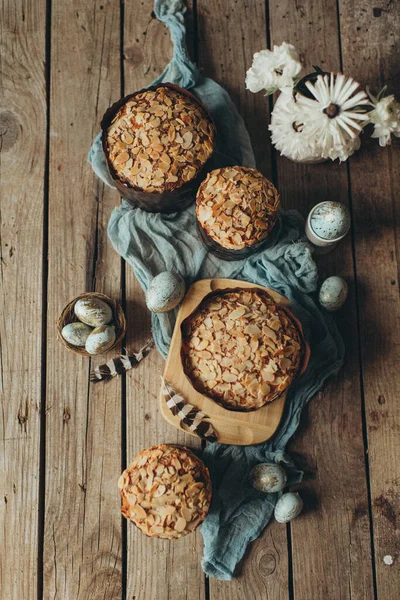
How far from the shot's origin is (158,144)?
3.23 feet

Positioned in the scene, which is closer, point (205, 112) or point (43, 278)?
point (205, 112)

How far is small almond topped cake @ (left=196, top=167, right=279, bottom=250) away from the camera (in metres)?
0.97

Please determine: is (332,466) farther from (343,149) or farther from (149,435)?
(343,149)

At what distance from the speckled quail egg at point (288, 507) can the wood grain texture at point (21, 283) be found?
18.2 inches

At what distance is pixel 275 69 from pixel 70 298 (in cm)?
57

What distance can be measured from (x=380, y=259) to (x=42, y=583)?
910 mm

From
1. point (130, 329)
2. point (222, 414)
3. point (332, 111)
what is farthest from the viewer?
point (130, 329)

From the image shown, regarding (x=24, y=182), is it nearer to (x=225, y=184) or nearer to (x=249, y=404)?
(x=225, y=184)

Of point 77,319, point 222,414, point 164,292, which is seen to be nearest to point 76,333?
point 77,319

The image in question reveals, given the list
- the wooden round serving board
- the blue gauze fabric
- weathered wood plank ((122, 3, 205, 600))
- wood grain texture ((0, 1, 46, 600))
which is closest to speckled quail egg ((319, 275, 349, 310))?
the blue gauze fabric

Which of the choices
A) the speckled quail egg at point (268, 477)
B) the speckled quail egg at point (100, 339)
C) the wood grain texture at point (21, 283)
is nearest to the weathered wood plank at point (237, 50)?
the wood grain texture at point (21, 283)

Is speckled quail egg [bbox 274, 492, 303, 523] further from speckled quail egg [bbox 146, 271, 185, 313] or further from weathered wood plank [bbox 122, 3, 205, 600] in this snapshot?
speckled quail egg [bbox 146, 271, 185, 313]

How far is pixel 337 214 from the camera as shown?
3.28ft

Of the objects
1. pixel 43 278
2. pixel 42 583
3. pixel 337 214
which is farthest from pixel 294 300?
pixel 42 583
